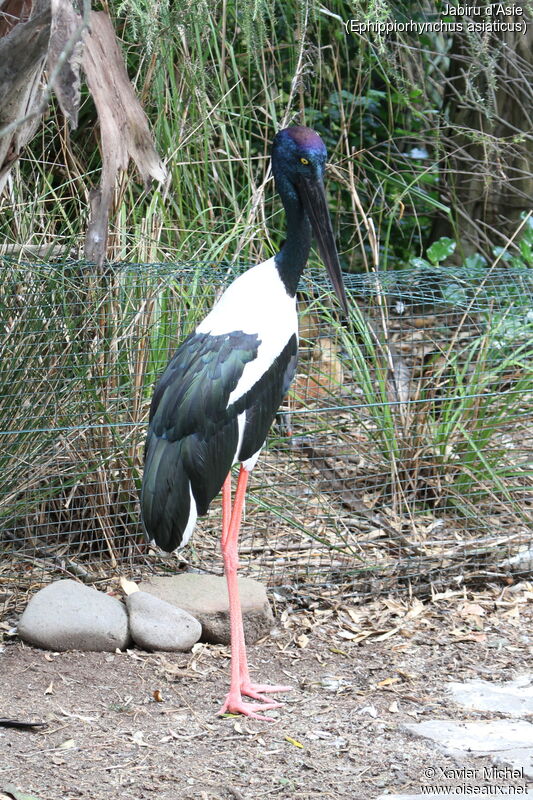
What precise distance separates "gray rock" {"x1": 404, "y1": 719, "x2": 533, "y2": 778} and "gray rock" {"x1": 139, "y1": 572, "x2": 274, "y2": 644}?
918 mm

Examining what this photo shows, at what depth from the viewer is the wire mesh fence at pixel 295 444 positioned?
14.0ft

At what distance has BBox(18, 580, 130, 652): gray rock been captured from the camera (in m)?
3.83

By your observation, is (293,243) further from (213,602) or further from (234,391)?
(213,602)

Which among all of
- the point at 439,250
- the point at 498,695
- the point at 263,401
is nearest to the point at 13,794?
the point at 263,401

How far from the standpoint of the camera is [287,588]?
450 cm

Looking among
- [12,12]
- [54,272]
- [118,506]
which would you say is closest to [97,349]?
[54,272]

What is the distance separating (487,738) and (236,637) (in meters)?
0.93

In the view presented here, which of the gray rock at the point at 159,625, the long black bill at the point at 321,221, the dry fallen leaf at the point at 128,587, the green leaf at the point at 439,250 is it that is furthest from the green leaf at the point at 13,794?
the green leaf at the point at 439,250

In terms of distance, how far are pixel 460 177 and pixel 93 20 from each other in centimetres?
406

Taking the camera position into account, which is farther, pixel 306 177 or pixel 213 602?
pixel 213 602

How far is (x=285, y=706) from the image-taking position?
3.60 m

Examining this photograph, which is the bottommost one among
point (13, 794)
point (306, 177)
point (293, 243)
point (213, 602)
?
point (213, 602)

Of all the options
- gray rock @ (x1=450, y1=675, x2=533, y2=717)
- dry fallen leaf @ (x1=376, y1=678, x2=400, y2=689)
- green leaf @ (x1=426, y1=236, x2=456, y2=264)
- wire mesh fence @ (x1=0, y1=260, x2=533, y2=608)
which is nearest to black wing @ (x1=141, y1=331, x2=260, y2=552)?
wire mesh fence @ (x1=0, y1=260, x2=533, y2=608)

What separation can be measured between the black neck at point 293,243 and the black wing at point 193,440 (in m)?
0.33
